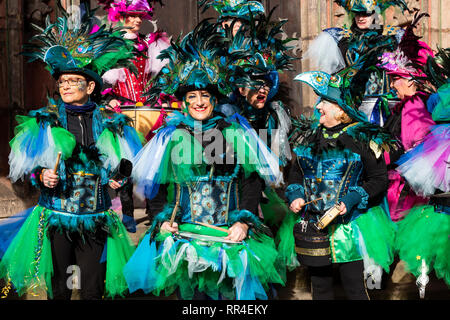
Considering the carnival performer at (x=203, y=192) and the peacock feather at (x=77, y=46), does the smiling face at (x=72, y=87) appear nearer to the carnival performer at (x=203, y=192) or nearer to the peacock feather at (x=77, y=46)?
the peacock feather at (x=77, y=46)

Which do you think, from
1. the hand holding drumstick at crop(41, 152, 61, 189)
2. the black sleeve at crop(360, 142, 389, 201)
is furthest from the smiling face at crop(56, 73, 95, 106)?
the black sleeve at crop(360, 142, 389, 201)

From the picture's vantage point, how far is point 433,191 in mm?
4398

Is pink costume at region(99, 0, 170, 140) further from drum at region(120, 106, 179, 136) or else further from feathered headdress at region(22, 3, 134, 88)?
feathered headdress at region(22, 3, 134, 88)

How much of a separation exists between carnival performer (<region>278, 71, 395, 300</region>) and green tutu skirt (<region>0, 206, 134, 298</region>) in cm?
139

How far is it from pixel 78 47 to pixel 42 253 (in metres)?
1.57

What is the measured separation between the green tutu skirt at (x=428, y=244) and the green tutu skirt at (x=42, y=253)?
2274mm

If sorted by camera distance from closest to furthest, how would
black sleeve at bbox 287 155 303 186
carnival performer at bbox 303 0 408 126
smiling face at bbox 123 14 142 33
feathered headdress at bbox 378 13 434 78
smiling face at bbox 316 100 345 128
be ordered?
smiling face at bbox 316 100 345 128, black sleeve at bbox 287 155 303 186, feathered headdress at bbox 378 13 434 78, carnival performer at bbox 303 0 408 126, smiling face at bbox 123 14 142 33

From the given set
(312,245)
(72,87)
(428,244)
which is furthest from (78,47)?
(428,244)

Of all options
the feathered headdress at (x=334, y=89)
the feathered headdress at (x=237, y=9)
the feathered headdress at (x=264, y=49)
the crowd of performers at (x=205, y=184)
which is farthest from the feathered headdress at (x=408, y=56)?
the feathered headdress at (x=237, y=9)

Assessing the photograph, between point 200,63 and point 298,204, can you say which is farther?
point 298,204

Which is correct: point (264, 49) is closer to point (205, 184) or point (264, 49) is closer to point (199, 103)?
point (199, 103)

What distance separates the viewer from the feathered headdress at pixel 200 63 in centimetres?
379

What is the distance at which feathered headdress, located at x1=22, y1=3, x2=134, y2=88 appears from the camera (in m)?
4.03

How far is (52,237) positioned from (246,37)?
2547mm
